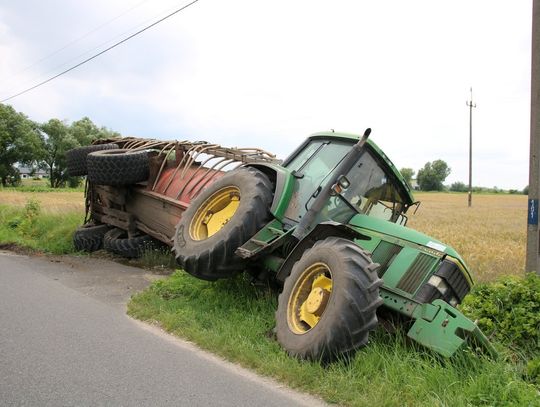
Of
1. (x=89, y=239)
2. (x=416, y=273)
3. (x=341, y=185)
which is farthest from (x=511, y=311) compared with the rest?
(x=89, y=239)

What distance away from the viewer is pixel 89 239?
11773 mm

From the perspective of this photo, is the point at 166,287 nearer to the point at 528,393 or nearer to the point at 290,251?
the point at 290,251

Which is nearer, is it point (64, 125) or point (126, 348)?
point (126, 348)

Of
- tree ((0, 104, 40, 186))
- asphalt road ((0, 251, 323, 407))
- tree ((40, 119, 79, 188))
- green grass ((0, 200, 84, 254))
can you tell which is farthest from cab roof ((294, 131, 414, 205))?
tree ((40, 119, 79, 188))

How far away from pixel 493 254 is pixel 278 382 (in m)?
8.96

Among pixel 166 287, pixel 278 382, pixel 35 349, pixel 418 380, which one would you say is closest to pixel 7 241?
pixel 166 287

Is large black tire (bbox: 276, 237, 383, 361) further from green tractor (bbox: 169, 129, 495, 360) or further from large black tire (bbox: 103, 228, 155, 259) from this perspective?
large black tire (bbox: 103, 228, 155, 259)

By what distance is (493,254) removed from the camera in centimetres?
1182

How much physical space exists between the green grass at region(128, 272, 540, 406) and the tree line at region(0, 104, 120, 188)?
5410cm

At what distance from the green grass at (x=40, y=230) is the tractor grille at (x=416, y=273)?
9040 millimetres

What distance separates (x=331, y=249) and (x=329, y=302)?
518 millimetres

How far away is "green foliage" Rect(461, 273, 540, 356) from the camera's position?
200 inches

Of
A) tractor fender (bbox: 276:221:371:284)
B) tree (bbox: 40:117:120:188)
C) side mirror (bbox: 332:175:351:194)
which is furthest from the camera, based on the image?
tree (bbox: 40:117:120:188)

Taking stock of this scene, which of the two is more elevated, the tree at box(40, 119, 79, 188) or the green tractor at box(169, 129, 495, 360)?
the tree at box(40, 119, 79, 188)
